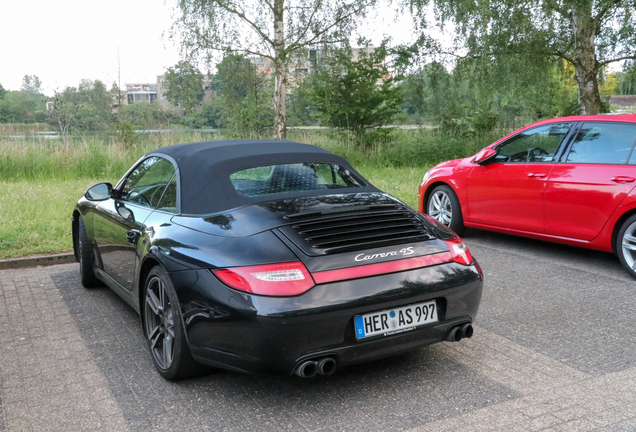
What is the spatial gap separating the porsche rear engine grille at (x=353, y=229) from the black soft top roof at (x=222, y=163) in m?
0.44

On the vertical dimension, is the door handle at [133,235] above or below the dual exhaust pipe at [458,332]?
above

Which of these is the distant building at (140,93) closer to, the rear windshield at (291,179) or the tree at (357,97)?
the tree at (357,97)

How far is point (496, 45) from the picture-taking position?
17.2 m

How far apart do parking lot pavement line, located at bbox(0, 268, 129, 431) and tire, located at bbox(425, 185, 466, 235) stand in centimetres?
485

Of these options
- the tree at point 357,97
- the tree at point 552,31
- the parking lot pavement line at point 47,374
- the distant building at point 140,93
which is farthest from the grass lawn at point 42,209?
the tree at point 357,97

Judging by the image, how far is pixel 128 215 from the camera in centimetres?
458

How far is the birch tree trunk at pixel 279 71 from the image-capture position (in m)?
19.2

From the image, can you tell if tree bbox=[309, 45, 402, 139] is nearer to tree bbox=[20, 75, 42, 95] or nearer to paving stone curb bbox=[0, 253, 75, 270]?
tree bbox=[20, 75, 42, 95]

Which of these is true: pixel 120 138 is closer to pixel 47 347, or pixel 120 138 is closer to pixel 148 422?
pixel 47 347

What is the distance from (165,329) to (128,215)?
3.92ft

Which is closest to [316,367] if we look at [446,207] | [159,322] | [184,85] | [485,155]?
[159,322]

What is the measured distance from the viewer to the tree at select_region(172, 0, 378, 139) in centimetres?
1919

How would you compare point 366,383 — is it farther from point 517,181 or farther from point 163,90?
point 163,90

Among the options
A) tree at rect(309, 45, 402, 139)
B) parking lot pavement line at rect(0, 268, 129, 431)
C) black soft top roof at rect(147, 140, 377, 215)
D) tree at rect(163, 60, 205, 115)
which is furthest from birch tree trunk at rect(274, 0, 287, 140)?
black soft top roof at rect(147, 140, 377, 215)
